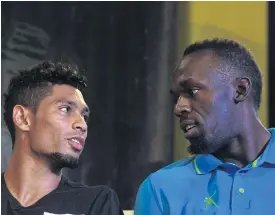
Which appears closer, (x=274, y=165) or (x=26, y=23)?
(x=274, y=165)

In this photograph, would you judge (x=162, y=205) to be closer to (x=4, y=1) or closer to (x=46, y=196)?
(x=46, y=196)

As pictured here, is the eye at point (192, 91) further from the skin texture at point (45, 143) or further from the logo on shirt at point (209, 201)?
the skin texture at point (45, 143)

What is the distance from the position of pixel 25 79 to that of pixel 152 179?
557 millimetres

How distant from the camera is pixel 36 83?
1.46m

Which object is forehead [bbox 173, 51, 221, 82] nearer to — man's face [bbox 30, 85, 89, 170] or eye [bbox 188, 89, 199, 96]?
eye [bbox 188, 89, 199, 96]

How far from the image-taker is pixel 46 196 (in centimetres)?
134

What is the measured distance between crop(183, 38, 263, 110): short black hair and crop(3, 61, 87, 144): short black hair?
1.55ft

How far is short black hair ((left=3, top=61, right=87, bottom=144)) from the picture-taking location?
56.9 inches

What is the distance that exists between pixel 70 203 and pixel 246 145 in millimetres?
544

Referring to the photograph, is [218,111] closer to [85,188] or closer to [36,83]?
[85,188]

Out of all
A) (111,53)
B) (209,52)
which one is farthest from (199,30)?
(209,52)

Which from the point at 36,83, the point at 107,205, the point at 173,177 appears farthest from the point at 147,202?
the point at 36,83

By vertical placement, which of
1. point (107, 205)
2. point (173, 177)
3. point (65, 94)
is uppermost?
point (65, 94)

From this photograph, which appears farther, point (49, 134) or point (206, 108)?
point (49, 134)
